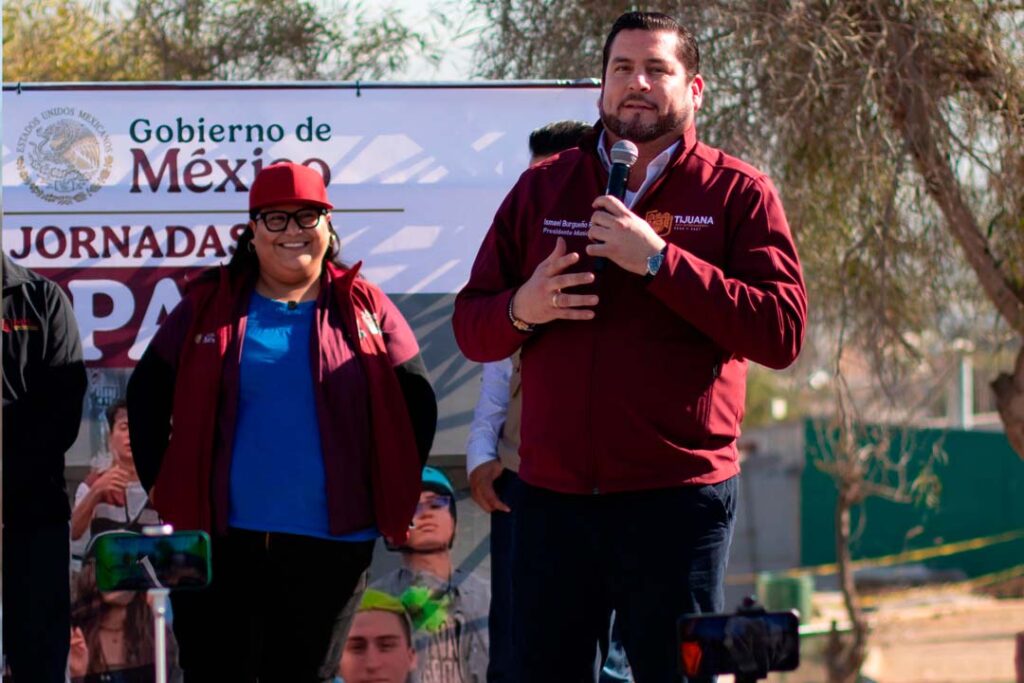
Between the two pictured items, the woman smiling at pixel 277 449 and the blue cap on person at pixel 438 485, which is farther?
the blue cap on person at pixel 438 485

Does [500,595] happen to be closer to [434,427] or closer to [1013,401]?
[434,427]

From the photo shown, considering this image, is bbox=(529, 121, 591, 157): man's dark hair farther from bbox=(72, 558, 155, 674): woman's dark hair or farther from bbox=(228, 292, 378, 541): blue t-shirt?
bbox=(72, 558, 155, 674): woman's dark hair

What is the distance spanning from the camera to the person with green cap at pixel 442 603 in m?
5.16

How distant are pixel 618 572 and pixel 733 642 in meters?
0.63

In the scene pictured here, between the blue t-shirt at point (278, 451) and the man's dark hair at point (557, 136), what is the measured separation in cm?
124

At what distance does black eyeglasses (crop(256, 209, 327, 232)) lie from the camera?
169 inches

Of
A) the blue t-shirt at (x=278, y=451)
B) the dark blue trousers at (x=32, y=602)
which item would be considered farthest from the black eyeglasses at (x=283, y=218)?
the dark blue trousers at (x=32, y=602)

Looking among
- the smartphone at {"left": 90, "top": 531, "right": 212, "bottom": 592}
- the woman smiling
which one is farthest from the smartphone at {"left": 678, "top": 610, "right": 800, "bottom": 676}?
the woman smiling

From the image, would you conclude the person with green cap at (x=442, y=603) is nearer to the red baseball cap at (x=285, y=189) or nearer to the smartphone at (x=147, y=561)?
the red baseball cap at (x=285, y=189)

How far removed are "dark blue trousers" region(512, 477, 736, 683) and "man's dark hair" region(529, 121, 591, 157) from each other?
1.86m

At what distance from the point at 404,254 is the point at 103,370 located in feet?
3.66

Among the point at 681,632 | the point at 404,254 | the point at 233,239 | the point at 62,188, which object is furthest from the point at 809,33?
the point at 681,632

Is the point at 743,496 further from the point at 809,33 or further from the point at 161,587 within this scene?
the point at 161,587

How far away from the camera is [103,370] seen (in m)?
5.17
